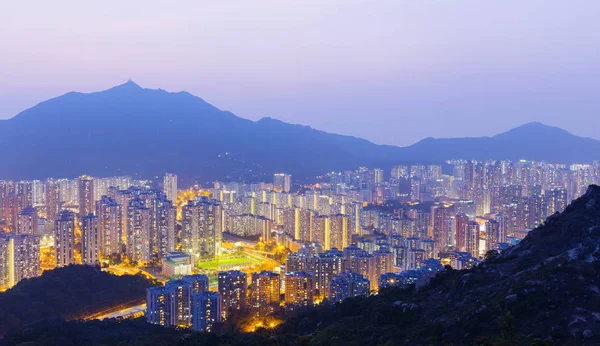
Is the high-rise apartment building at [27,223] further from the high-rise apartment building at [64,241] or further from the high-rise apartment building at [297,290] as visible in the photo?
the high-rise apartment building at [297,290]

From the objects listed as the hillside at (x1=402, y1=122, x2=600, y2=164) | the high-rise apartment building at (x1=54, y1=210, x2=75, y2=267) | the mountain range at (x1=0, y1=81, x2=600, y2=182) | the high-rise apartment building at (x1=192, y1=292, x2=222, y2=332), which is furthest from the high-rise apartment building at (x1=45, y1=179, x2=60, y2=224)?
the hillside at (x1=402, y1=122, x2=600, y2=164)

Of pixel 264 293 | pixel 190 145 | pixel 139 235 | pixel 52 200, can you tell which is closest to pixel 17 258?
pixel 139 235

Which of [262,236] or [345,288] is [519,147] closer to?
[262,236]

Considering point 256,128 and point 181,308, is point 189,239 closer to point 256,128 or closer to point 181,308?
point 181,308

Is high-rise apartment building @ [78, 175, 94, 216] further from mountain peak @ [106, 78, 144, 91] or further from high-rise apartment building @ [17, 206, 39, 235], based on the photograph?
mountain peak @ [106, 78, 144, 91]

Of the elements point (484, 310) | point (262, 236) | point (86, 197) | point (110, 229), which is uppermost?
point (484, 310)
